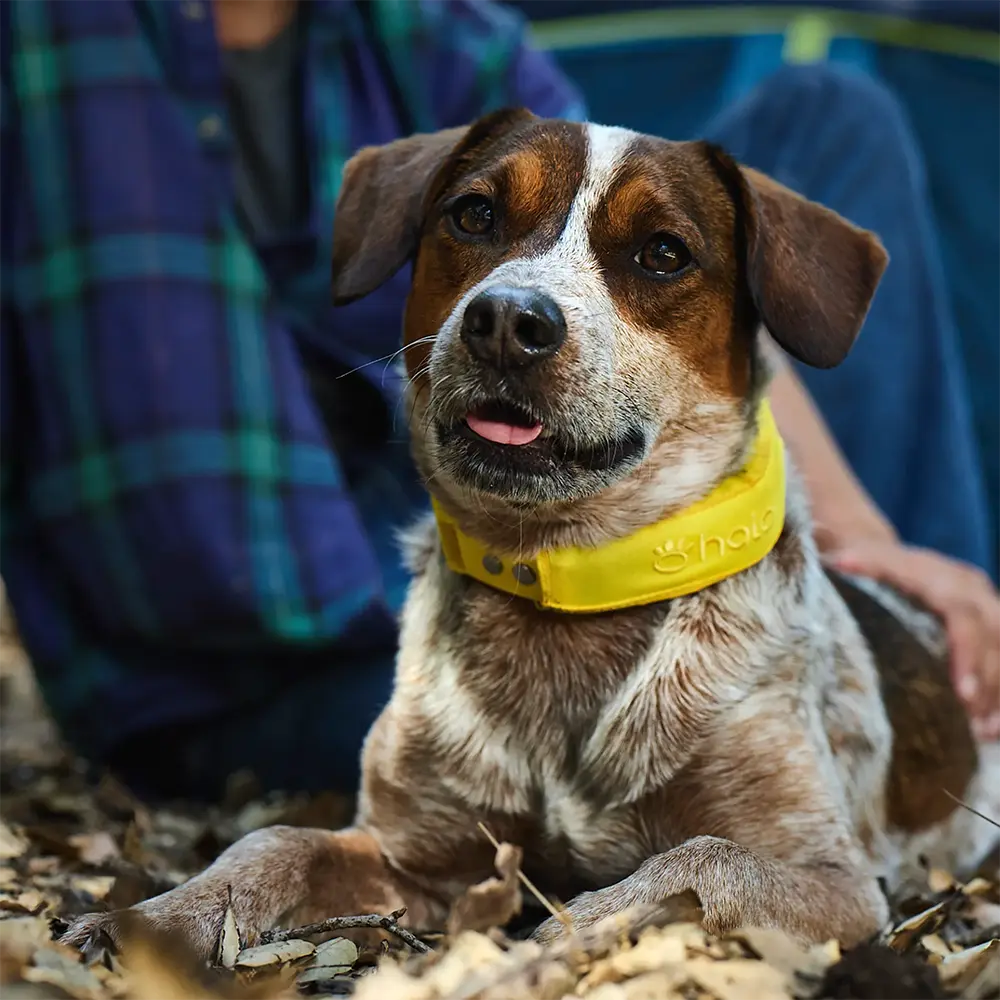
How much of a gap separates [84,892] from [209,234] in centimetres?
169

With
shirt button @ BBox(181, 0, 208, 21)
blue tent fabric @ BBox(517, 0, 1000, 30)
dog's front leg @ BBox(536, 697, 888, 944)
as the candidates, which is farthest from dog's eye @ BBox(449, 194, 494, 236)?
blue tent fabric @ BBox(517, 0, 1000, 30)

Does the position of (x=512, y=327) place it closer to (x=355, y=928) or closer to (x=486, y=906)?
(x=486, y=906)

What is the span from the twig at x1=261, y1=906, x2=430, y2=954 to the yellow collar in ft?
1.94

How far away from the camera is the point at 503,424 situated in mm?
2143

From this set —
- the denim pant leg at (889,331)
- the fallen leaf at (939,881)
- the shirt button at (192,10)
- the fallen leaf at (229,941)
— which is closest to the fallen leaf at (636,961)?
the fallen leaf at (229,941)

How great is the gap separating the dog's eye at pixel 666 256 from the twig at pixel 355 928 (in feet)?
3.87

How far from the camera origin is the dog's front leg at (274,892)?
199cm

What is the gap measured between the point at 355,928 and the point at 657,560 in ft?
2.60

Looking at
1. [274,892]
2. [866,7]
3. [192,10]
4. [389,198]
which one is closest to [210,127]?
[192,10]

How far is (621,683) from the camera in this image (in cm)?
221

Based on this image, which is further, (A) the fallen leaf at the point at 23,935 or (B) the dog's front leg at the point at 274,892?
(B) the dog's front leg at the point at 274,892

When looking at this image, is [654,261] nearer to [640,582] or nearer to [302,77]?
[640,582]

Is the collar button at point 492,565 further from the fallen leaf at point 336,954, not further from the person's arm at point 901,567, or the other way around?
the person's arm at point 901,567

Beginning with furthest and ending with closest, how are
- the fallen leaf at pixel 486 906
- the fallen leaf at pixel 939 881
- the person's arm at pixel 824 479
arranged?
the person's arm at pixel 824 479 → the fallen leaf at pixel 939 881 → the fallen leaf at pixel 486 906
